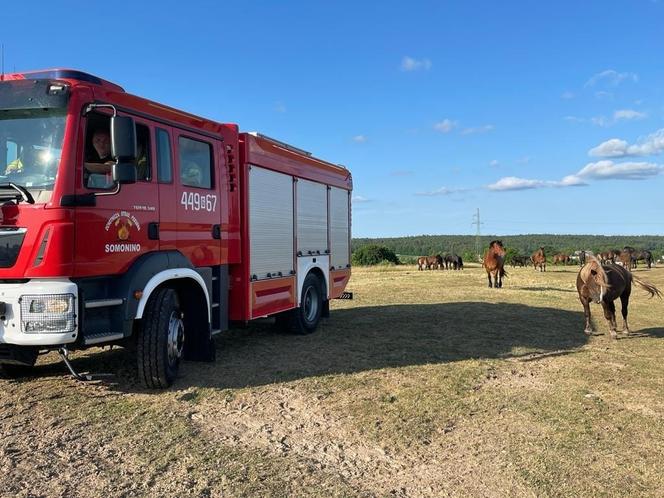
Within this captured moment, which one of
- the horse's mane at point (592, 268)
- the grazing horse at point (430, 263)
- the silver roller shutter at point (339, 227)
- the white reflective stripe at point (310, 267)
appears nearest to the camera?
the horse's mane at point (592, 268)

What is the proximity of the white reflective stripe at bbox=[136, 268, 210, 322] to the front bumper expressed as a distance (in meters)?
0.76

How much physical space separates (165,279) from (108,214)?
3.05 feet

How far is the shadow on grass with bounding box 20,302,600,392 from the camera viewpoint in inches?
267

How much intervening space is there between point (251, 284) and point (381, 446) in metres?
3.68

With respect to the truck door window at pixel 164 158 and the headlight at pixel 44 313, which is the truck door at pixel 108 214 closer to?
the truck door window at pixel 164 158

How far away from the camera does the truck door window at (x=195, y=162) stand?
6.47 metres

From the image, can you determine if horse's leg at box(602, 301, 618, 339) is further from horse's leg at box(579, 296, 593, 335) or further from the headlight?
the headlight

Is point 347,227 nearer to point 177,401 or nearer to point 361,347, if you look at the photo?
point 361,347

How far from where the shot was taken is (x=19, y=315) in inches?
190

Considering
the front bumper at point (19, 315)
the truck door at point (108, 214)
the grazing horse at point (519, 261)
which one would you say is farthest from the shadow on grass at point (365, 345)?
the grazing horse at point (519, 261)

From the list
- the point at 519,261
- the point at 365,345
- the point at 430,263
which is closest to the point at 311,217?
the point at 365,345

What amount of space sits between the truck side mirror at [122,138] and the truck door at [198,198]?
4.07 ft

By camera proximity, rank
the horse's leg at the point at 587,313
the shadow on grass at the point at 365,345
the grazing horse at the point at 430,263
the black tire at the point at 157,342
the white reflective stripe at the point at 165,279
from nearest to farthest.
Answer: the white reflective stripe at the point at 165,279 → the black tire at the point at 157,342 → the shadow on grass at the point at 365,345 → the horse's leg at the point at 587,313 → the grazing horse at the point at 430,263

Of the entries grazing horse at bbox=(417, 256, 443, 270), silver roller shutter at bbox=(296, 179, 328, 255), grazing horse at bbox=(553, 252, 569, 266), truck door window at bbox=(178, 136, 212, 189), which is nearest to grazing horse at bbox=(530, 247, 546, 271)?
grazing horse at bbox=(417, 256, 443, 270)
